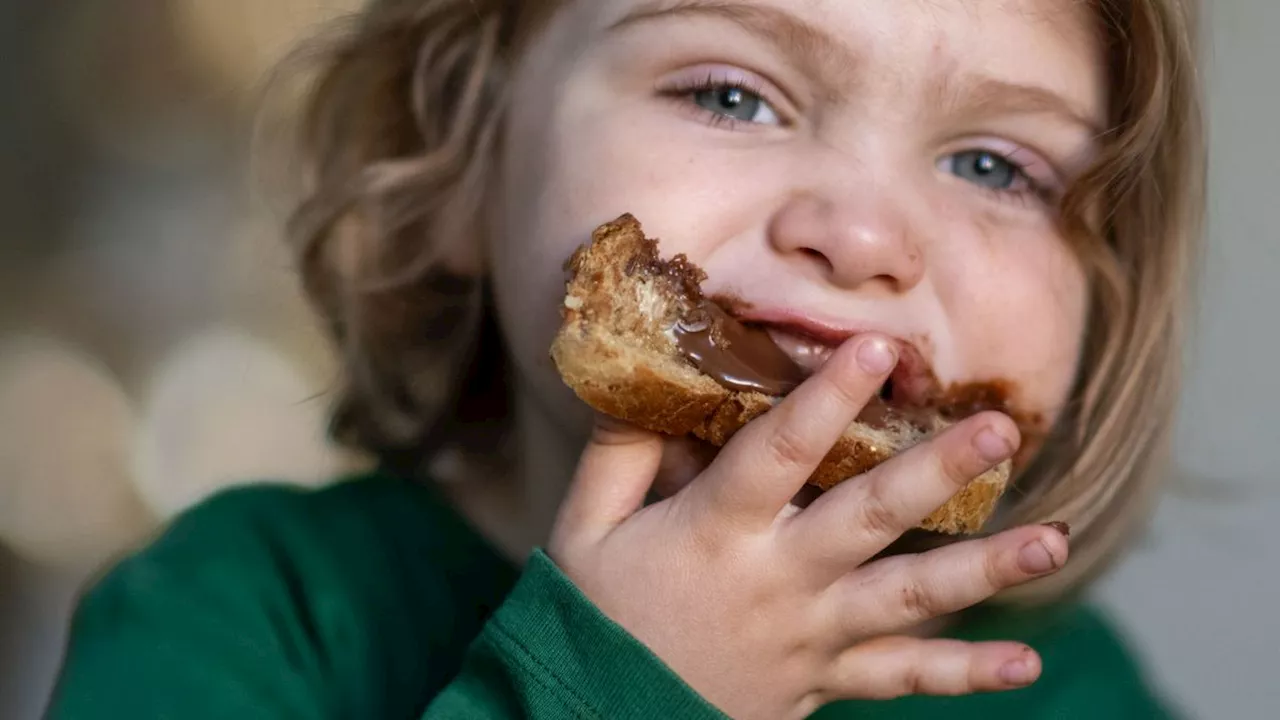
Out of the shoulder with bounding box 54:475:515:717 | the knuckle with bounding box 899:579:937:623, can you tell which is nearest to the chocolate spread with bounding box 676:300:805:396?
the knuckle with bounding box 899:579:937:623

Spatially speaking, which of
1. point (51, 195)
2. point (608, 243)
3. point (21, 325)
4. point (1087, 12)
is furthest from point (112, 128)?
point (1087, 12)

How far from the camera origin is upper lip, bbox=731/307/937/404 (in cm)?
54

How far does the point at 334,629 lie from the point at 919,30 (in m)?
0.49

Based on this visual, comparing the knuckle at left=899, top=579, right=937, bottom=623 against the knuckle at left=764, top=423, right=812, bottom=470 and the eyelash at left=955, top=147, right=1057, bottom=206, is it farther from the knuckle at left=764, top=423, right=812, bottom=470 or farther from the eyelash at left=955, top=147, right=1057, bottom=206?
the eyelash at left=955, top=147, right=1057, bottom=206

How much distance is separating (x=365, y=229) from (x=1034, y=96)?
487 mm

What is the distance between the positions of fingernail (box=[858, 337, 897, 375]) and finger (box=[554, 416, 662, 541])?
111mm

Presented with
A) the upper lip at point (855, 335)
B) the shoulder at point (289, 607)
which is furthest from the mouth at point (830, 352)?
the shoulder at point (289, 607)

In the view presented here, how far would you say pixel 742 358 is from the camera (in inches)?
20.6

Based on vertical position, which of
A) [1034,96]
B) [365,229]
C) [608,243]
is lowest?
[365,229]

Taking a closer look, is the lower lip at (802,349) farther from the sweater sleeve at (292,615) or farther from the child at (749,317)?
the sweater sleeve at (292,615)

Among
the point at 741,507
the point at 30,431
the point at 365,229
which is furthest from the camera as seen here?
the point at 30,431

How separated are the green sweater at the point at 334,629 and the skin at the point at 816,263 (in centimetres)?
9

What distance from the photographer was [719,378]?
0.51 metres

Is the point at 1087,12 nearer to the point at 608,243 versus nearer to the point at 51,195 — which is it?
the point at 608,243
